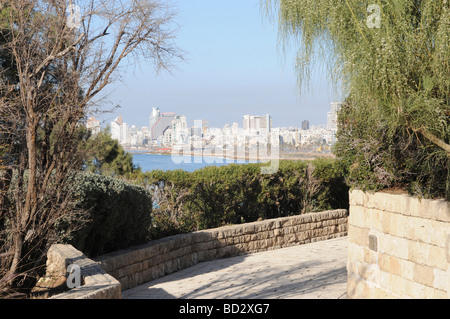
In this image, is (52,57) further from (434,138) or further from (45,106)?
(434,138)

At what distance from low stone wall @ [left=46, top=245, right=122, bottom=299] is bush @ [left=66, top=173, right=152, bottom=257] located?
31.6 inches

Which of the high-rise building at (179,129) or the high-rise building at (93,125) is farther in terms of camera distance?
the high-rise building at (179,129)

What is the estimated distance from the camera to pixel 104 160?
23.2 meters

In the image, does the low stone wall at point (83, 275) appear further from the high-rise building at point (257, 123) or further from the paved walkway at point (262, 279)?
the high-rise building at point (257, 123)

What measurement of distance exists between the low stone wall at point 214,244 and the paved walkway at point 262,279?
0.24 m

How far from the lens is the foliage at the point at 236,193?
36.8ft

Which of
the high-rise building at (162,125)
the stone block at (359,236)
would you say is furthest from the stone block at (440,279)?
the high-rise building at (162,125)

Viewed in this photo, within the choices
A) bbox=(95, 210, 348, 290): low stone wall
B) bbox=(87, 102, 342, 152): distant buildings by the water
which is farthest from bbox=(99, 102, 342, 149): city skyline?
bbox=(95, 210, 348, 290): low stone wall

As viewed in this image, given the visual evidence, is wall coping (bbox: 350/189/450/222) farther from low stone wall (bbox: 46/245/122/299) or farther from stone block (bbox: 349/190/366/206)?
low stone wall (bbox: 46/245/122/299)

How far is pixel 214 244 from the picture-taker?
426 inches

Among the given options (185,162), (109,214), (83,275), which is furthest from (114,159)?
(83,275)

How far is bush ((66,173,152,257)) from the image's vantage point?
287 inches
